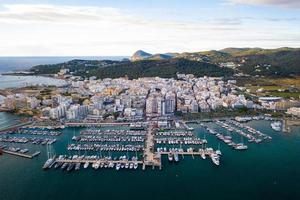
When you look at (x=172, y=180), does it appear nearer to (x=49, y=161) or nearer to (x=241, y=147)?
(x=241, y=147)

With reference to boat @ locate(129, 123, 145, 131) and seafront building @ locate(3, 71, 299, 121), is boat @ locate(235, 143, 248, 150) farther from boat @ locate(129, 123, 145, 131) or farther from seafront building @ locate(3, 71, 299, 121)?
seafront building @ locate(3, 71, 299, 121)

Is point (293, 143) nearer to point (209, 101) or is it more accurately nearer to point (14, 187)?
point (209, 101)

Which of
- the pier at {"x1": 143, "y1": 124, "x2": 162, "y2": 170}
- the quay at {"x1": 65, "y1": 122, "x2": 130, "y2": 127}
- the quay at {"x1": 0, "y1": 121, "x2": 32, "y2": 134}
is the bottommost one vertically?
the pier at {"x1": 143, "y1": 124, "x2": 162, "y2": 170}

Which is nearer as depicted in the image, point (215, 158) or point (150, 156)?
point (215, 158)

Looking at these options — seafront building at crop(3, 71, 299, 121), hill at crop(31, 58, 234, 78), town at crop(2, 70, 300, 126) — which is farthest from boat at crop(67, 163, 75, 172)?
hill at crop(31, 58, 234, 78)

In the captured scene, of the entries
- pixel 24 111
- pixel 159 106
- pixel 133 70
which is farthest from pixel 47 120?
pixel 133 70

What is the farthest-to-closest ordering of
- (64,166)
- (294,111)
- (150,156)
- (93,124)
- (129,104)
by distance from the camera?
1. (129,104)
2. (294,111)
3. (93,124)
4. (150,156)
5. (64,166)

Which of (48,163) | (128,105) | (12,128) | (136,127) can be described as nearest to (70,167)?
(48,163)
